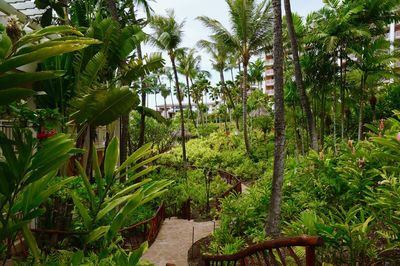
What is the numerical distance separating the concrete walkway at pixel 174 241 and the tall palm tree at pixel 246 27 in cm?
1229

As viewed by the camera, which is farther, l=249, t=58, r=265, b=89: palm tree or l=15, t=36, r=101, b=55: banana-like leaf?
l=249, t=58, r=265, b=89: palm tree

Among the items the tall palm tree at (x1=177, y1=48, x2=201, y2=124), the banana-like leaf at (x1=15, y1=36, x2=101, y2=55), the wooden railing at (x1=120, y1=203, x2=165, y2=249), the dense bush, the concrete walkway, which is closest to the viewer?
the banana-like leaf at (x1=15, y1=36, x2=101, y2=55)

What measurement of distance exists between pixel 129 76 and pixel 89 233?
7.07 metres

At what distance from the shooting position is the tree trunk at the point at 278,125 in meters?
6.77

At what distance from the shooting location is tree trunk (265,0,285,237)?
677 cm

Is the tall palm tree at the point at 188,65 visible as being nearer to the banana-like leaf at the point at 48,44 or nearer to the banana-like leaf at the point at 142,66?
the banana-like leaf at the point at 142,66

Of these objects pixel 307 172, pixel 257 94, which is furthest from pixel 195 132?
pixel 307 172

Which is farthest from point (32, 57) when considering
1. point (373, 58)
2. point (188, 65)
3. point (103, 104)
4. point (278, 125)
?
point (188, 65)

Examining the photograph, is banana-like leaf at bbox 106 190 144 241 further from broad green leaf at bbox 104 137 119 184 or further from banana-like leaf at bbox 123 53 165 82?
banana-like leaf at bbox 123 53 165 82

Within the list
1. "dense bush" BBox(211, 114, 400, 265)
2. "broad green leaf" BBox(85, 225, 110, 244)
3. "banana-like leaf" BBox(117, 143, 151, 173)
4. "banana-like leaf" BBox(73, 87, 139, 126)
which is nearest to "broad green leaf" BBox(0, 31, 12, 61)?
"banana-like leaf" BBox(117, 143, 151, 173)

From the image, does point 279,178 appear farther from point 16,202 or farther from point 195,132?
point 195,132

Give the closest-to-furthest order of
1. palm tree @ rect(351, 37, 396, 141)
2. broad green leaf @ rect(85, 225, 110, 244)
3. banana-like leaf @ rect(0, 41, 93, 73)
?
banana-like leaf @ rect(0, 41, 93, 73)
broad green leaf @ rect(85, 225, 110, 244)
palm tree @ rect(351, 37, 396, 141)

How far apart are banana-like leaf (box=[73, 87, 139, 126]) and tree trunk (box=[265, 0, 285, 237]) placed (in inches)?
123

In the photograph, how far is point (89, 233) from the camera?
7.55 ft
